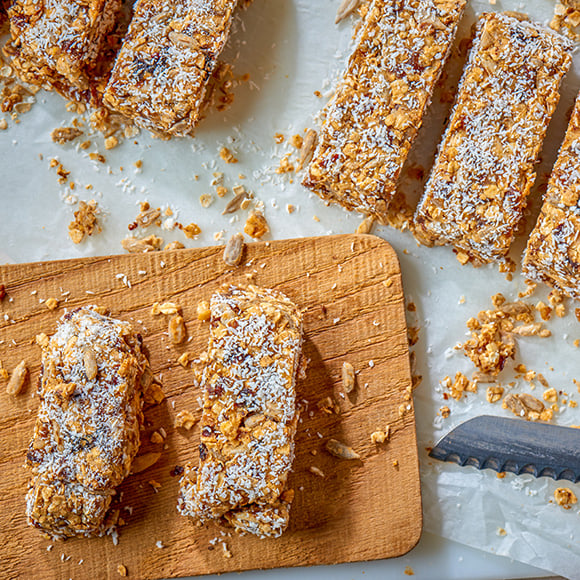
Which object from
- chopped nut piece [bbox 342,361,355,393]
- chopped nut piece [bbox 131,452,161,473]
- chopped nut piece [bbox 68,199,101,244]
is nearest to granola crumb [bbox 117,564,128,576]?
chopped nut piece [bbox 131,452,161,473]

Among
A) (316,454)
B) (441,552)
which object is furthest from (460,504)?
(316,454)

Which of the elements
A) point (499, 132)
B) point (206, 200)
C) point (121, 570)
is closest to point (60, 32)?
point (206, 200)

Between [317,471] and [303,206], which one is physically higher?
[303,206]

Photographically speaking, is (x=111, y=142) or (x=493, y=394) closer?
(x=493, y=394)

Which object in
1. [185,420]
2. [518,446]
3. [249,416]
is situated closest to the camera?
[249,416]

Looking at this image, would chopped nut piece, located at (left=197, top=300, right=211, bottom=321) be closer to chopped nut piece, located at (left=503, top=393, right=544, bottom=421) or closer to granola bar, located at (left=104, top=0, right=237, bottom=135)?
granola bar, located at (left=104, top=0, right=237, bottom=135)

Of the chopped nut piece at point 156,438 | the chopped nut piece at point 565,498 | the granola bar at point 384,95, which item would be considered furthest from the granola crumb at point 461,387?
the chopped nut piece at point 156,438

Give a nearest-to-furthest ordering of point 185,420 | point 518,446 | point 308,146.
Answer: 1. point 518,446
2. point 185,420
3. point 308,146

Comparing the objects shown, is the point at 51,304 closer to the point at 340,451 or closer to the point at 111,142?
the point at 111,142
